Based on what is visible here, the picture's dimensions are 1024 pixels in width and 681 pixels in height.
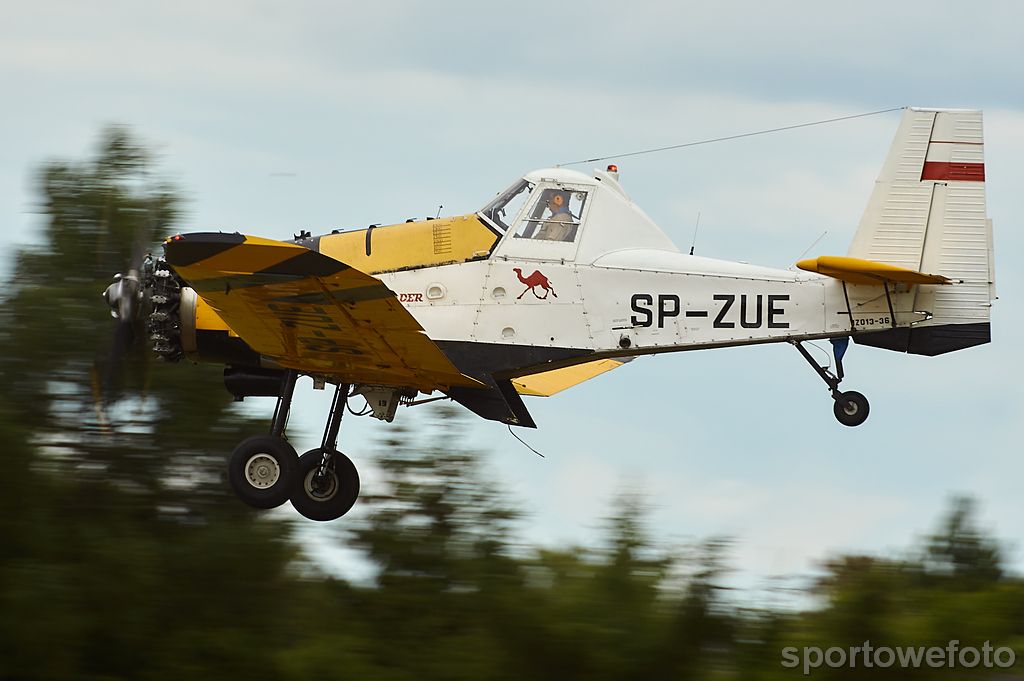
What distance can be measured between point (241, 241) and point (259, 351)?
2541 mm

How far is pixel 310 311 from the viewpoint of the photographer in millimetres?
12961

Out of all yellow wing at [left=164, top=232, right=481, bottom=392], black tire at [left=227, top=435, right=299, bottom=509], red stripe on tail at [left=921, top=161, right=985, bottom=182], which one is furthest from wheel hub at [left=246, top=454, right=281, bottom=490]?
red stripe on tail at [left=921, top=161, right=985, bottom=182]

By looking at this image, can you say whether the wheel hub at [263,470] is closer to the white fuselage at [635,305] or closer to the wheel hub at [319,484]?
the wheel hub at [319,484]

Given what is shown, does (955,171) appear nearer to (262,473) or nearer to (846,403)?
(846,403)

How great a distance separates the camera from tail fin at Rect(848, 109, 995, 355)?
Answer: 1366 cm

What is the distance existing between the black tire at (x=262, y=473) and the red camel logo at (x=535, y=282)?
2.93m

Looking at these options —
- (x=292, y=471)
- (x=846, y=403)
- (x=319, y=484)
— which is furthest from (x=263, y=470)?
(x=846, y=403)

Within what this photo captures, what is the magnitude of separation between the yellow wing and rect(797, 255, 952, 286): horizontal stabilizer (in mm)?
3599

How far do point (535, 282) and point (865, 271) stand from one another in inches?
127

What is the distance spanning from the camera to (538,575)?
17703mm

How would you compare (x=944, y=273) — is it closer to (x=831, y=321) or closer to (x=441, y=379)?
(x=831, y=321)

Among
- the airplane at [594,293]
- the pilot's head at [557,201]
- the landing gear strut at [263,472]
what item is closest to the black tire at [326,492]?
the airplane at [594,293]

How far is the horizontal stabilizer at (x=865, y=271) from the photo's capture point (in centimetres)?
1341

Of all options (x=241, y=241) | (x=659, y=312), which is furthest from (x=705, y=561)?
(x=241, y=241)
